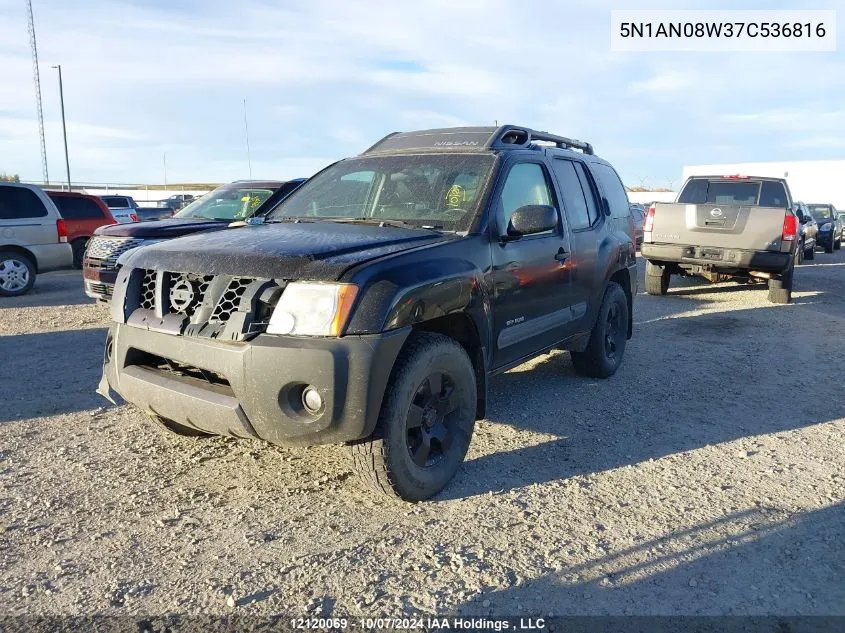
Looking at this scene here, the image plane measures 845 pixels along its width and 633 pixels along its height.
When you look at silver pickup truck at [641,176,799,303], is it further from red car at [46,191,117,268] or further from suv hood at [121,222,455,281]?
red car at [46,191,117,268]

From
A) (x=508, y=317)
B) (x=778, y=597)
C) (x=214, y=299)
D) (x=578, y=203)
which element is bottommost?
(x=778, y=597)

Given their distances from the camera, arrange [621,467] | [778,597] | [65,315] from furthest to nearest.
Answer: [65,315]
[621,467]
[778,597]

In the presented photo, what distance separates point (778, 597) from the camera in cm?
270

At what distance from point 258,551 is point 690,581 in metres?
1.84

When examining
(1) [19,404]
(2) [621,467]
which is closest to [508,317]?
(2) [621,467]

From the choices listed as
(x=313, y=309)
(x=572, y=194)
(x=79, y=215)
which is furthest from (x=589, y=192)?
(x=79, y=215)

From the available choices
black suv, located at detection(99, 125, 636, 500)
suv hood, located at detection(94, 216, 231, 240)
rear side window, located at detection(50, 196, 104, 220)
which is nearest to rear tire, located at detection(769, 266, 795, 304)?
black suv, located at detection(99, 125, 636, 500)

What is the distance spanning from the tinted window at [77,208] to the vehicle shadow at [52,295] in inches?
49.3

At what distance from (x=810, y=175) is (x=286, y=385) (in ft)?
159

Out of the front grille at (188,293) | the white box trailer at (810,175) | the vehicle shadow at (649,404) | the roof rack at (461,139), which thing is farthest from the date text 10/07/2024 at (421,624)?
the white box trailer at (810,175)

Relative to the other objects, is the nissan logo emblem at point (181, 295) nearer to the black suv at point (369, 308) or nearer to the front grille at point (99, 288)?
the black suv at point (369, 308)

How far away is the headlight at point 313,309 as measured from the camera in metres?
2.94

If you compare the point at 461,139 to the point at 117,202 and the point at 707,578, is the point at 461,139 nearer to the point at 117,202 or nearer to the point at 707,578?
the point at 707,578

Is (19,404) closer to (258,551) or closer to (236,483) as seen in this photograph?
(236,483)
